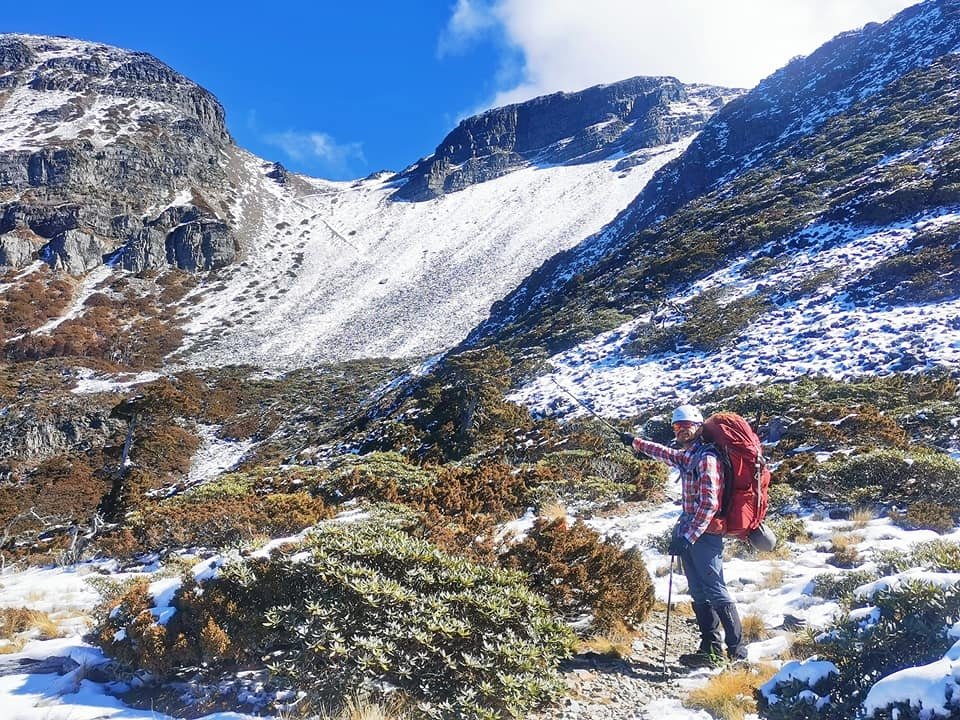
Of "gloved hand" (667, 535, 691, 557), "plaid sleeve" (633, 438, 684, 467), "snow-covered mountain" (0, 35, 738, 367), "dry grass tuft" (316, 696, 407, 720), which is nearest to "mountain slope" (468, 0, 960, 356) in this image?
"snow-covered mountain" (0, 35, 738, 367)

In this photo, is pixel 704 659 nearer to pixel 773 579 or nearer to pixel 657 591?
pixel 657 591

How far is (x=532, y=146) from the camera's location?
102125mm

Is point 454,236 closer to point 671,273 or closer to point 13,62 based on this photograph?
point 671,273

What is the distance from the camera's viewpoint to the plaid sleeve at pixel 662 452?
492 centimetres

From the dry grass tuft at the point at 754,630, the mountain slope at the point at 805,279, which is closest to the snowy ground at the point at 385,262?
the mountain slope at the point at 805,279

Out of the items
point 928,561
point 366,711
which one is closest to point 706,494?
point 928,561

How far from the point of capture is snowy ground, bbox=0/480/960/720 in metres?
3.55

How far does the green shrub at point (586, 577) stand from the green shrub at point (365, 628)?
24.9 inches

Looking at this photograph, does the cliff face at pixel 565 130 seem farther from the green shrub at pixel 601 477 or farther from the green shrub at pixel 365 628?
the green shrub at pixel 365 628

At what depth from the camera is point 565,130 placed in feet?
337

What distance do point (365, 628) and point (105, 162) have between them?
87887 millimetres

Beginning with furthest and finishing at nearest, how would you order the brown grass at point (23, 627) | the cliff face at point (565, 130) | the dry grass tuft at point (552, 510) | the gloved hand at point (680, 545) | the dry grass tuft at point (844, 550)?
1. the cliff face at point (565, 130)
2. the dry grass tuft at point (552, 510)
3. the dry grass tuft at point (844, 550)
4. the brown grass at point (23, 627)
5. the gloved hand at point (680, 545)

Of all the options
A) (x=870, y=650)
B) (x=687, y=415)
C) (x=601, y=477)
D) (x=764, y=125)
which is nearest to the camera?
(x=870, y=650)

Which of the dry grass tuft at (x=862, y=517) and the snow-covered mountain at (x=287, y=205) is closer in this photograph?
the dry grass tuft at (x=862, y=517)
